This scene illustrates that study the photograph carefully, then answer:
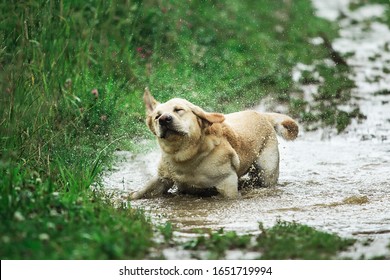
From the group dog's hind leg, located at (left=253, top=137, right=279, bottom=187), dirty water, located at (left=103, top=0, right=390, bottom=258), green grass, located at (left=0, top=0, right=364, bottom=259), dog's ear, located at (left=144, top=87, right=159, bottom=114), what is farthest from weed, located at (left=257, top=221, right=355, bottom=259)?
dog's hind leg, located at (left=253, top=137, right=279, bottom=187)

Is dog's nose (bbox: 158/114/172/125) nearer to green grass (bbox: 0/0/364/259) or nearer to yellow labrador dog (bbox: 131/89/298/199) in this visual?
yellow labrador dog (bbox: 131/89/298/199)

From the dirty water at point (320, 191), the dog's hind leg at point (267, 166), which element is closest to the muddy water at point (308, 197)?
the dirty water at point (320, 191)

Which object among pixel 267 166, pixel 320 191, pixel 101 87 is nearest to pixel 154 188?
pixel 267 166

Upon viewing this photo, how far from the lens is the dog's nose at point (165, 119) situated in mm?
7000

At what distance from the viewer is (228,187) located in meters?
7.41

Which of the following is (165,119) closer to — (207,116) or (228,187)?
(207,116)

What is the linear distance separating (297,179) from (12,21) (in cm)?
348

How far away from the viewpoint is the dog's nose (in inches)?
276

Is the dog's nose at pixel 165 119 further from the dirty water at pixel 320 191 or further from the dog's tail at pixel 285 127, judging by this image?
the dog's tail at pixel 285 127

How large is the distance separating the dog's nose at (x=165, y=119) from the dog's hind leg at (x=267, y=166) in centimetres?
138

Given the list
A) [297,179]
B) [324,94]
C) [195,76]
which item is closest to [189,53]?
[195,76]

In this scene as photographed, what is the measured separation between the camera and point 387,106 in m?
11.0
